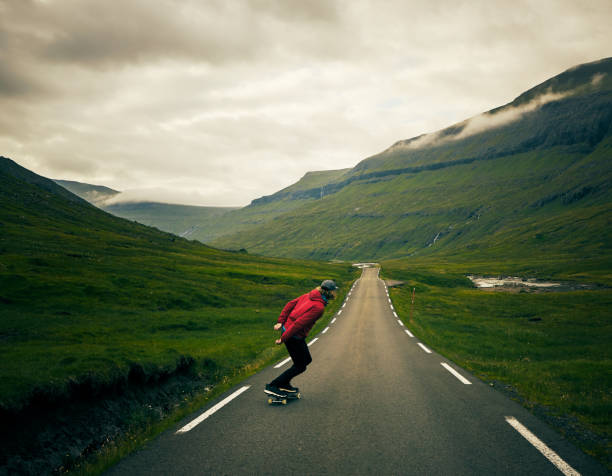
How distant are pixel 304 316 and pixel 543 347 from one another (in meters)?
20.3

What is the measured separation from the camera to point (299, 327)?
26.8 feet

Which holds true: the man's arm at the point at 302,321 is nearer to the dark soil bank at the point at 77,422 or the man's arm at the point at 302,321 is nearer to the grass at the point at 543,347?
the dark soil bank at the point at 77,422

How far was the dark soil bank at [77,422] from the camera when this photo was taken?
5582 mm

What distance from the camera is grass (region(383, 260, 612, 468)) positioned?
8.03 m

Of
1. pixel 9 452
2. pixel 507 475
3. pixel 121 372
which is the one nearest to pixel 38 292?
pixel 121 372

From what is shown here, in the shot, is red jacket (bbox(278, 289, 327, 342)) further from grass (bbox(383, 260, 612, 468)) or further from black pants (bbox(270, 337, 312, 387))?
grass (bbox(383, 260, 612, 468))

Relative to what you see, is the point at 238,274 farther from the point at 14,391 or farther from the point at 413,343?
the point at 14,391

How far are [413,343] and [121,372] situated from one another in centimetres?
1417

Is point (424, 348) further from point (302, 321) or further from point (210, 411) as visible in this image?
point (210, 411)

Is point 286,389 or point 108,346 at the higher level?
point 108,346

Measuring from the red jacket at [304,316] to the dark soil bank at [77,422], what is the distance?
3570mm

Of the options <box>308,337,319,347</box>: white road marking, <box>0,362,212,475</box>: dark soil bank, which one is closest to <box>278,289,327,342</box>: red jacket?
<box>0,362,212,475</box>: dark soil bank

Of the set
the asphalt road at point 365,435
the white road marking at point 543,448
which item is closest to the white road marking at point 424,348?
the asphalt road at point 365,435

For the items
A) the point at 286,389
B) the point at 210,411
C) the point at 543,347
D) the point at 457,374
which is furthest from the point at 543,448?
the point at 543,347
